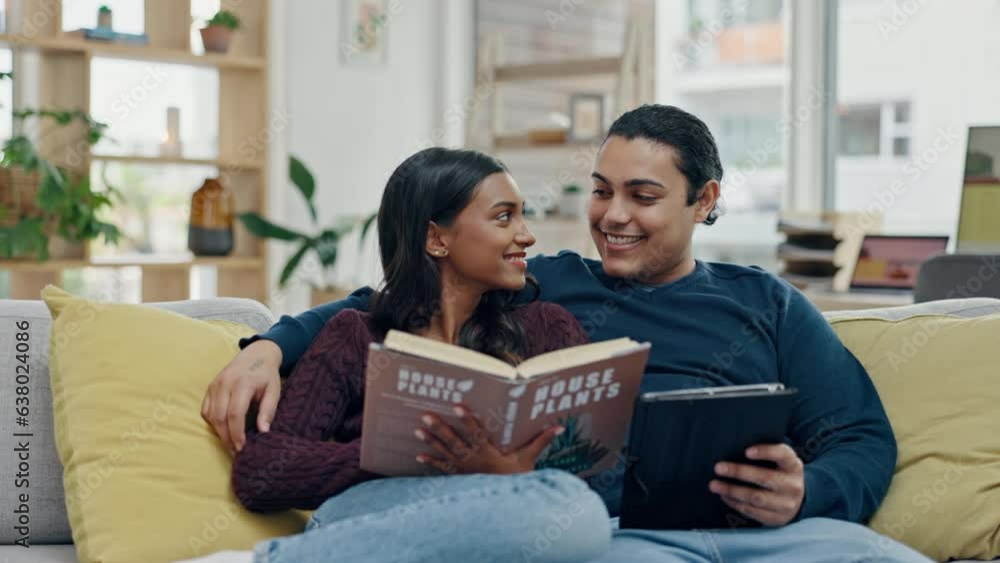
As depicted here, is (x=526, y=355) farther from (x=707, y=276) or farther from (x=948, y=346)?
(x=948, y=346)

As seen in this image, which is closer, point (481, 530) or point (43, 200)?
point (481, 530)

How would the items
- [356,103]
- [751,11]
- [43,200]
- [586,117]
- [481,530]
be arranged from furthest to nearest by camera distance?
[356,103] < [586,117] < [751,11] < [43,200] < [481,530]

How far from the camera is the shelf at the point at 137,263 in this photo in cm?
376

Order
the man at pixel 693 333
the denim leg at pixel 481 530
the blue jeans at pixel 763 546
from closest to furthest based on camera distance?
Result: the denim leg at pixel 481 530, the blue jeans at pixel 763 546, the man at pixel 693 333

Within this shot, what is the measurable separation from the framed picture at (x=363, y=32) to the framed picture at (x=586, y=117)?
37.7 inches

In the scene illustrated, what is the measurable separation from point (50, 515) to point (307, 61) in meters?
3.25

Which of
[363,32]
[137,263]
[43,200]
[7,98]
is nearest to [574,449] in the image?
[43,200]

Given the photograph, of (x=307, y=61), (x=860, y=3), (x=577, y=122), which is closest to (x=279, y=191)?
(x=307, y=61)

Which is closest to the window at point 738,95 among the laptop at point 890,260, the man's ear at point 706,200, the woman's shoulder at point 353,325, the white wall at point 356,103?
the laptop at point 890,260

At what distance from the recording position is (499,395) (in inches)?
54.9

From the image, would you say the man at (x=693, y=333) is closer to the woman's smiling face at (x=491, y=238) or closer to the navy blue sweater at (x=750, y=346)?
the navy blue sweater at (x=750, y=346)

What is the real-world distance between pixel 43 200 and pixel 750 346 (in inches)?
105

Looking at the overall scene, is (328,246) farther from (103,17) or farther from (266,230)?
(103,17)

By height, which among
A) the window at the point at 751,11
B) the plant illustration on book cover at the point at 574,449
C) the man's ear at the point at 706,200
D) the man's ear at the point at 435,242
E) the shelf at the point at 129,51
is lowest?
the plant illustration on book cover at the point at 574,449
